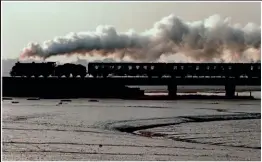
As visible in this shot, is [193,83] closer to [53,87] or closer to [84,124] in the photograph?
[53,87]

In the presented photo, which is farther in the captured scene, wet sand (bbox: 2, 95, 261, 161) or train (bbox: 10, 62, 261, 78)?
train (bbox: 10, 62, 261, 78)

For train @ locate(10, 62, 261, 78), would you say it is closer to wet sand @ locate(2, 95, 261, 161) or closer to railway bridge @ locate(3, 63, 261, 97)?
railway bridge @ locate(3, 63, 261, 97)

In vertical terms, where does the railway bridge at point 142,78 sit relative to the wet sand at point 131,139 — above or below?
above

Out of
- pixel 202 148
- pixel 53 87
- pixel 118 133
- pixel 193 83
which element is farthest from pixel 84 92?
pixel 202 148

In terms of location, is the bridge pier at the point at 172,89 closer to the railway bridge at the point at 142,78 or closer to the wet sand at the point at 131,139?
the railway bridge at the point at 142,78

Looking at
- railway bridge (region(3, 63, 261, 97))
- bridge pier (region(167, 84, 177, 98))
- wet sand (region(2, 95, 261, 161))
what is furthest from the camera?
bridge pier (region(167, 84, 177, 98))

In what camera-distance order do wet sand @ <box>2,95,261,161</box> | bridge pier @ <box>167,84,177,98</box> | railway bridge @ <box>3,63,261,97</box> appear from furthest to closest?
bridge pier @ <box>167,84,177,98</box>, railway bridge @ <box>3,63,261,97</box>, wet sand @ <box>2,95,261,161</box>

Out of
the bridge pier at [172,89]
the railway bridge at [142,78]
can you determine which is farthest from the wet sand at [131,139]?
the bridge pier at [172,89]

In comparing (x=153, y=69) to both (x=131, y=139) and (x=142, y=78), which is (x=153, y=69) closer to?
(x=142, y=78)

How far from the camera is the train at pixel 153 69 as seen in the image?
60062 mm

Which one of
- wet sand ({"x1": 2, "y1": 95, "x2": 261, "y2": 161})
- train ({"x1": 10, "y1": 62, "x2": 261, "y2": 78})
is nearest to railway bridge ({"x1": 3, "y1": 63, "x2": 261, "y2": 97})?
train ({"x1": 10, "y1": 62, "x2": 261, "y2": 78})

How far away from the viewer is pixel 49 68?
2402 inches

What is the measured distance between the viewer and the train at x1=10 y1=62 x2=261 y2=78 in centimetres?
6006

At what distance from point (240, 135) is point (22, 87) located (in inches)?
1711
